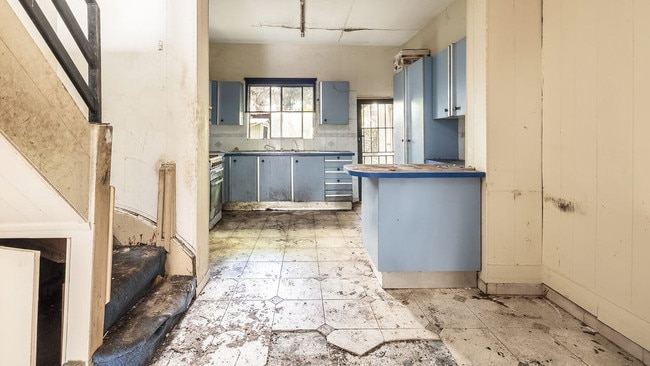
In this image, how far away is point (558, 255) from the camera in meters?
2.59

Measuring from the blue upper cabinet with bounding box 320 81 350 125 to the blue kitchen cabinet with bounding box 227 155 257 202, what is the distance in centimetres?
167

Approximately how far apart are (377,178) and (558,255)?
4.79ft

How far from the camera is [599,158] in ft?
7.11

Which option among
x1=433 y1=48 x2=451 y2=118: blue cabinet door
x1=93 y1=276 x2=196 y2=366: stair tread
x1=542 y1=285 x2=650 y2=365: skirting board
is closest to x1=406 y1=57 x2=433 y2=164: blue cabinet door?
x1=433 y1=48 x2=451 y2=118: blue cabinet door

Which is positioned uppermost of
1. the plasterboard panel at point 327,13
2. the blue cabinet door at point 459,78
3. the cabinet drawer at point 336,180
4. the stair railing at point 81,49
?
the plasterboard panel at point 327,13

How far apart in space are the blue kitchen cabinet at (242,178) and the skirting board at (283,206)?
0.11 meters

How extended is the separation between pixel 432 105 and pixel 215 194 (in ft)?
11.7

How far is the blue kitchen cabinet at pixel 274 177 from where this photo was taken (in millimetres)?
6547

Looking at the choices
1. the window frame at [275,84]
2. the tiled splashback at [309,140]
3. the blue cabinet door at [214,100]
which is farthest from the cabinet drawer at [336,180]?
the blue cabinet door at [214,100]

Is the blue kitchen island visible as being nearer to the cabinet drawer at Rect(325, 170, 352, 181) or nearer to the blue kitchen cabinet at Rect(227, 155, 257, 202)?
the cabinet drawer at Rect(325, 170, 352, 181)

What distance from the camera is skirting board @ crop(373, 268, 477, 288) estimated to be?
2.97 meters

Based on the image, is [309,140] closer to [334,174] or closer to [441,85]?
[334,174]

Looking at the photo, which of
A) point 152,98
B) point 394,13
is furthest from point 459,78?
point 152,98

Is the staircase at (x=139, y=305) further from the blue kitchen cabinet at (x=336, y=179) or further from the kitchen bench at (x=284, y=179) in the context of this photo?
the blue kitchen cabinet at (x=336, y=179)
